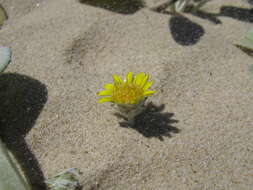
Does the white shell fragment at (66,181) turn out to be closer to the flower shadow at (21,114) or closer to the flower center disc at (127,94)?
the flower shadow at (21,114)

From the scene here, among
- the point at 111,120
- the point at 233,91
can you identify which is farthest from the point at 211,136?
the point at 111,120

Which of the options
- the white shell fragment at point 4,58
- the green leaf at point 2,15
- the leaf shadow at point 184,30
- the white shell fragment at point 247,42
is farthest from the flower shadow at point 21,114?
the white shell fragment at point 247,42

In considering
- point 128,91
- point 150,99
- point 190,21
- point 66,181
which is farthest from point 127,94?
point 190,21

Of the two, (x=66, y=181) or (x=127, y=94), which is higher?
(x=127, y=94)

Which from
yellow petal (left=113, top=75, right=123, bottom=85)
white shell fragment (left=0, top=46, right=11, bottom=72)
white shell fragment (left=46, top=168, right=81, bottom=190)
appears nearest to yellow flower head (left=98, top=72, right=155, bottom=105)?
yellow petal (left=113, top=75, right=123, bottom=85)

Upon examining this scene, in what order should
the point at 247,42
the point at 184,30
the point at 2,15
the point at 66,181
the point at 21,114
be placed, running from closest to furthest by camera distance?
1. the point at 66,181
2. the point at 21,114
3. the point at 247,42
4. the point at 184,30
5. the point at 2,15

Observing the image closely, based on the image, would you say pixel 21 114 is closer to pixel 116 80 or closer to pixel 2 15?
pixel 116 80

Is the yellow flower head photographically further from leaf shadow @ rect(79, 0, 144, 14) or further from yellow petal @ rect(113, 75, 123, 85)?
leaf shadow @ rect(79, 0, 144, 14)
